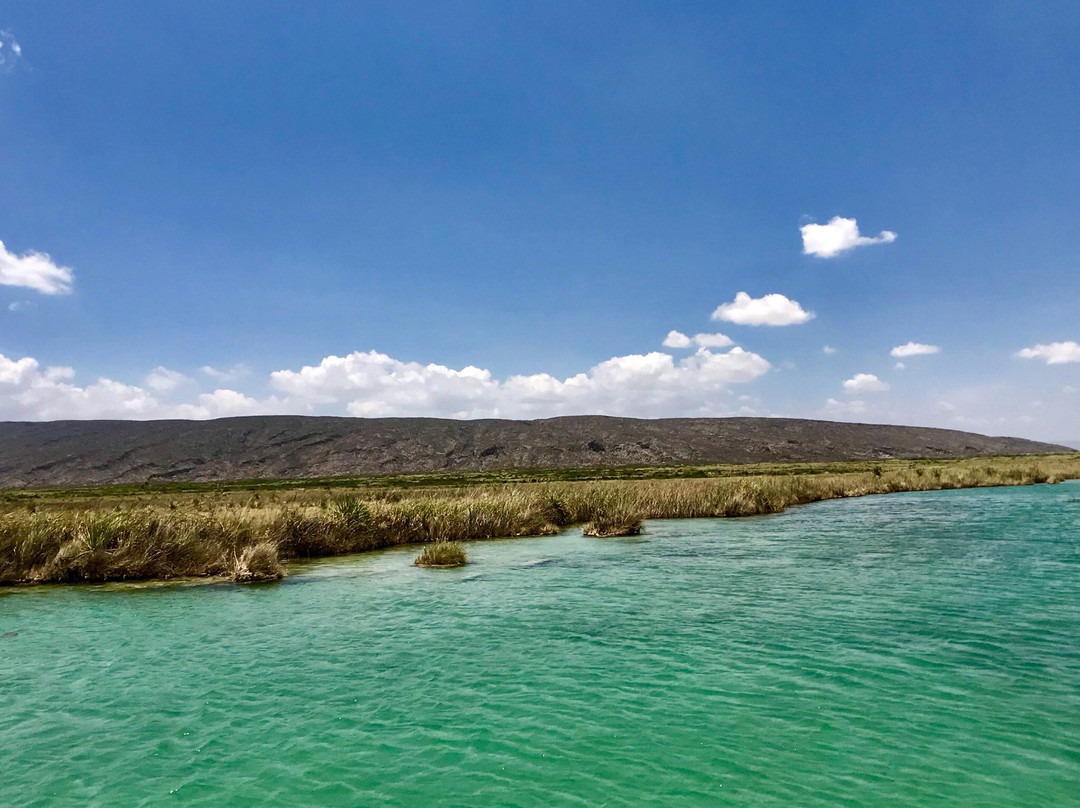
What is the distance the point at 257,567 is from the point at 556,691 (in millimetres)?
11903

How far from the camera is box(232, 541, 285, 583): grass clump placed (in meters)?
17.6

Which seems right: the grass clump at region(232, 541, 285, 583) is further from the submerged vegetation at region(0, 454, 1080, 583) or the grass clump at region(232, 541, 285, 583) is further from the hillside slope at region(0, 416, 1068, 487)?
the hillside slope at region(0, 416, 1068, 487)

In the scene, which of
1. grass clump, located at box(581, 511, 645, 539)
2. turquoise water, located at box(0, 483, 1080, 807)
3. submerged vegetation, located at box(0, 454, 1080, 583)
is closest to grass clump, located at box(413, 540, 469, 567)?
turquoise water, located at box(0, 483, 1080, 807)

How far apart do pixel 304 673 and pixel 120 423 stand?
606 ft

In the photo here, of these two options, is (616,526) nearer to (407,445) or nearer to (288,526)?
(288,526)

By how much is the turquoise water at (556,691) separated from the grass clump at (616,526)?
925cm

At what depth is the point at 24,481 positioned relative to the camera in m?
122

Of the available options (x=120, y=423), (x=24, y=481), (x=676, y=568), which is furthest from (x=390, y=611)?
(x=120, y=423)

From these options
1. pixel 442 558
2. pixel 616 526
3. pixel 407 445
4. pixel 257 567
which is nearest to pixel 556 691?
pixel 442 558

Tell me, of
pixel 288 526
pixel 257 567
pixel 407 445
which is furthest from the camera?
pixel 407 445

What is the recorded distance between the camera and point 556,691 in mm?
8758

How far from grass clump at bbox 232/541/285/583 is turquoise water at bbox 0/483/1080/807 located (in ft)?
4.07

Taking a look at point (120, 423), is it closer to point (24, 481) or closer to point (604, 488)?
point (24, 481)

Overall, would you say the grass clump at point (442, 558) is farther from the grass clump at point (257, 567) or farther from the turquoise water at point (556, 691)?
the grass clump at point (257, 567)
